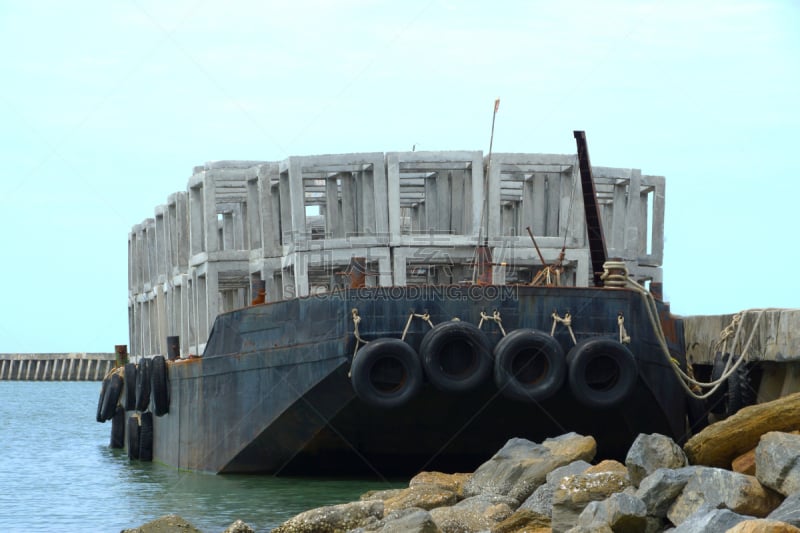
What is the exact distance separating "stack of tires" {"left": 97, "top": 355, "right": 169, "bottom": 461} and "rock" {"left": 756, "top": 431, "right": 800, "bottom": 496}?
623 inches

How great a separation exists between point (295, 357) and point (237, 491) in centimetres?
257

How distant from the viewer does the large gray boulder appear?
14.1 meters

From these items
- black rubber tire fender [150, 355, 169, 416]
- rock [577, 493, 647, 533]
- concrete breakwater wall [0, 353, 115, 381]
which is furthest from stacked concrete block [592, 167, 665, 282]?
concrete breakwater wall [0, 353, 115, 381]

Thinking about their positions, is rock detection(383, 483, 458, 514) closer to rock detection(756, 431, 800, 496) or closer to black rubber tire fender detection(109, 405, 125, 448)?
rock detection(756, 431, 800, 496)

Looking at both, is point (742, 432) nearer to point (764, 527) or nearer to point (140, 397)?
point (764, 527)

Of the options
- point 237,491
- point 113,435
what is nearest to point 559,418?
point 237,491

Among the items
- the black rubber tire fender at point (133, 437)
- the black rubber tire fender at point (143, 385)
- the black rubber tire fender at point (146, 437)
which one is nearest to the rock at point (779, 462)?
the black rubber tire fender at point (143, 385)

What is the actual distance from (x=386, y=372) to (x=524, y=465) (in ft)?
10.5

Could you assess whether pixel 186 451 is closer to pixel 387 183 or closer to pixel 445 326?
pixel 387 183

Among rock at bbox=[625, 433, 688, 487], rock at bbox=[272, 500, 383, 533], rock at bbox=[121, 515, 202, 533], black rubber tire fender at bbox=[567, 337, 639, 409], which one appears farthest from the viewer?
black rubber tire fender at bbox=[567, 337, 639, 409]

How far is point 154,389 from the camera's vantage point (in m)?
27.7

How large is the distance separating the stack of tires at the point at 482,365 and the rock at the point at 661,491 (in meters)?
5.64

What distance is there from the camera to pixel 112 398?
3262 centimetres

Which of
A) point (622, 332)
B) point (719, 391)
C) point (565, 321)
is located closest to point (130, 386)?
point (565, 321)
